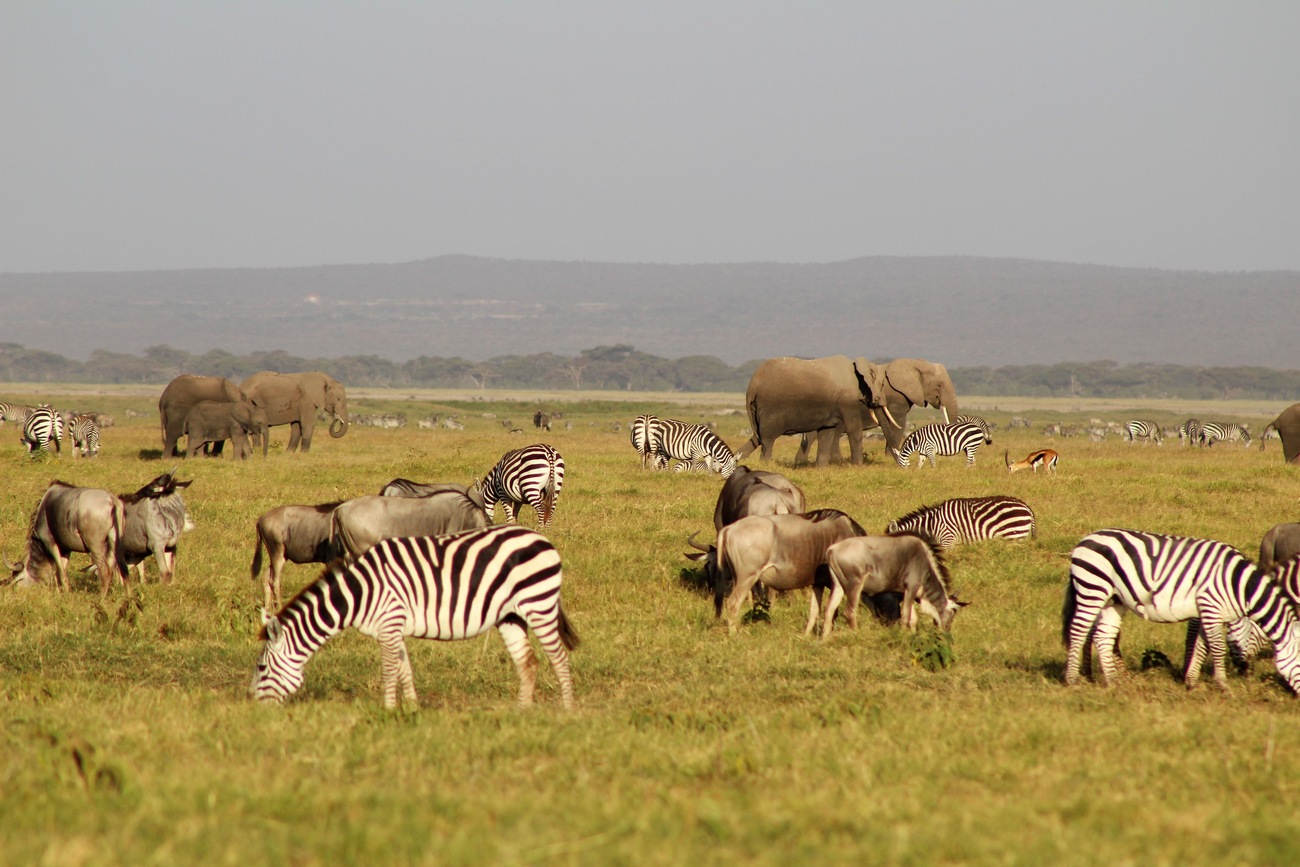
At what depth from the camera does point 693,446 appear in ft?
96.3

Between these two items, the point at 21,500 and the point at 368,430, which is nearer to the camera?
the point at 21,500

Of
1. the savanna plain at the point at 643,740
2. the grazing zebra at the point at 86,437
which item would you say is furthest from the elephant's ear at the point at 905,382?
the grazing zebra at the point at 86,437

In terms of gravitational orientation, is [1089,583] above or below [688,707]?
above

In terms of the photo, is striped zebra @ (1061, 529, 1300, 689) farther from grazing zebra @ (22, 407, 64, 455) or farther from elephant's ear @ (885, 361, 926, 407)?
grazing zebra @ (22, 407, 64, 455)

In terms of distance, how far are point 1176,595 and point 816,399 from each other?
63.7ft

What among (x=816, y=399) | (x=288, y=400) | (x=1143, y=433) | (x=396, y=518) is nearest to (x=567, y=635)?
(x=396, y=518)

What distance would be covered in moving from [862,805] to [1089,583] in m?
5.05

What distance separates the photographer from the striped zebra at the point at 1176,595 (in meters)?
10.2

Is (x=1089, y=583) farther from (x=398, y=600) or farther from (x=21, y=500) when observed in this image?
(x=21, y=500)

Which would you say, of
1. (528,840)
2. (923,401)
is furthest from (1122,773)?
(923,401)

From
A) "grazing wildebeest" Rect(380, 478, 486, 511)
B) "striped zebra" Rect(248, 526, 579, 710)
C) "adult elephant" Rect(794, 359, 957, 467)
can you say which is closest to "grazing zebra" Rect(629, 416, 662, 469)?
"adult elephant" Rect(794, 359, 957, 467)

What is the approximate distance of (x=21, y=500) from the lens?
20.4 metres

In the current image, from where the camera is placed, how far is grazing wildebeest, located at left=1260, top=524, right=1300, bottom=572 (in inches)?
529

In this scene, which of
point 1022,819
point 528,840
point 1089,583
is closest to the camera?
point 528,840
